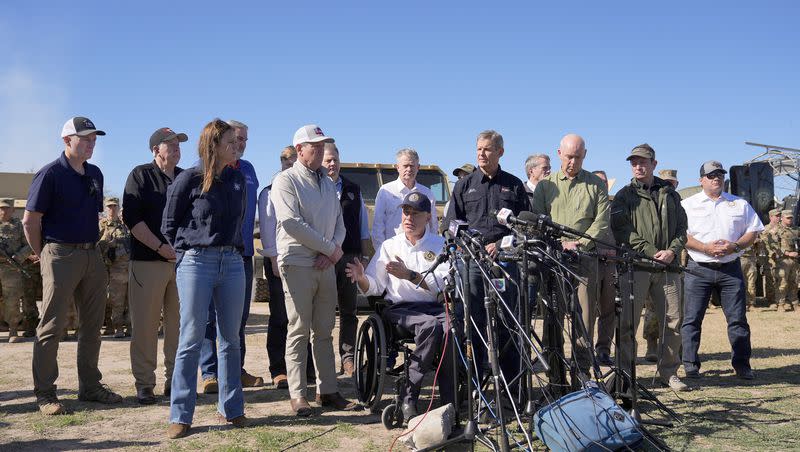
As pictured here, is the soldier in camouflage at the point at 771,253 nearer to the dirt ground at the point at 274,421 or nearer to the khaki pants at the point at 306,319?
the dirt ground at the point at 274,421

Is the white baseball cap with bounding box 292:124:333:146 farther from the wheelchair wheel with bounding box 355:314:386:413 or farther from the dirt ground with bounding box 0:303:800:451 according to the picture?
the dirt ground with bounding box 0:303:800:451

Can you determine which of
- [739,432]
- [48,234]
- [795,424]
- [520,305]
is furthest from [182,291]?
[795,424]

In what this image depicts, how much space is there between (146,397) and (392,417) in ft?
7.18

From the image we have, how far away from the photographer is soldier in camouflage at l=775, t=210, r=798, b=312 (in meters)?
14.4

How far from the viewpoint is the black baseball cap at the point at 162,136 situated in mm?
6070

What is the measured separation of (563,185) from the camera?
643 centimetres

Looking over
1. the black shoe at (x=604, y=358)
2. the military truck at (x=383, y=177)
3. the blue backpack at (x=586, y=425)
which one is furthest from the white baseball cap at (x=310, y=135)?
the military truck at (x=383, y=177)

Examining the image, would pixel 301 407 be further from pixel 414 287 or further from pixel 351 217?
pixel 351 217

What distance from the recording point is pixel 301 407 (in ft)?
17.9

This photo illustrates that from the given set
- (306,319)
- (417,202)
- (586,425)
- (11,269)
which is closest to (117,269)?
(11,269)

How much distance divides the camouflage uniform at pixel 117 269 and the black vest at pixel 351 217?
4906mm

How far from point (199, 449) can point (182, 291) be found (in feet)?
3.47

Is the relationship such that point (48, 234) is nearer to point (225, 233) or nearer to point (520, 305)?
point (225, 233)

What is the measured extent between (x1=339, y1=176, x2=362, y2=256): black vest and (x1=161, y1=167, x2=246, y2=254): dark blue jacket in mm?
1964
